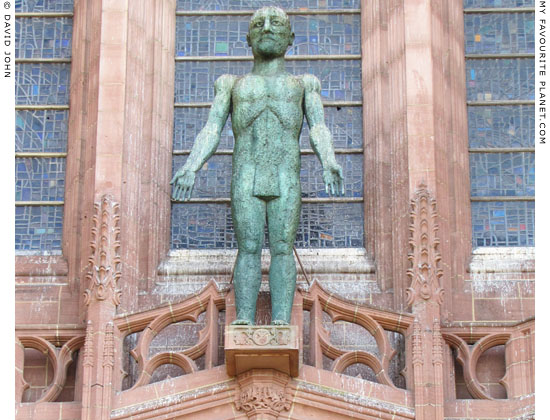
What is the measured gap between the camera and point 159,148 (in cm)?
2091

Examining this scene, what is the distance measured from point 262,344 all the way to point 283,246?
1021 mm

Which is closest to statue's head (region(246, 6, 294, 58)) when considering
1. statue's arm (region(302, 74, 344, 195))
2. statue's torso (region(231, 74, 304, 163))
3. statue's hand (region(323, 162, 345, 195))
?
statue's torso (region(231, 74, 304, 163))

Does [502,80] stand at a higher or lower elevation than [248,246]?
higher

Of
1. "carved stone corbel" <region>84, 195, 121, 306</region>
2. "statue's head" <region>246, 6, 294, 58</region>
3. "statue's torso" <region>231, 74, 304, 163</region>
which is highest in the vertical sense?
"statue's head" <region>246, 6, 294, 58</region>

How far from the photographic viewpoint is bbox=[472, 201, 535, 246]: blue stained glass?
20688mm

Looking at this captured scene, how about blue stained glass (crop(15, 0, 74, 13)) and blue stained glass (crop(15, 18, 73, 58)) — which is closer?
blue stained glass (crop(15, 18, 73, 58))

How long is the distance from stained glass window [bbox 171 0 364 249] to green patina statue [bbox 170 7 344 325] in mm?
1658

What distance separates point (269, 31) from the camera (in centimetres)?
1936

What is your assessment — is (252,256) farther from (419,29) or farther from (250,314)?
(419,29)

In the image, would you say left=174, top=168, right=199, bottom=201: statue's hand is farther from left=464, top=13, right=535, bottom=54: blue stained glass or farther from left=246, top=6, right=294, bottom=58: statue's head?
left=464, top=13, right=535, bottom=54: blue stained glass

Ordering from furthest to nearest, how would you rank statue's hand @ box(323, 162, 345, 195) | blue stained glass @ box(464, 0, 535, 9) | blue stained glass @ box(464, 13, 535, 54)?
blue stained glass @ box(464, 0, 535, 9) < blue stained glass @ box(464, 13, 535, 54) < statue's hand @ box(323, 162, 345, 195)

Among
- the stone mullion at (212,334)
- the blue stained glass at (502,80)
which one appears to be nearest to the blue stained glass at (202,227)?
the stone mullion at (212,334)

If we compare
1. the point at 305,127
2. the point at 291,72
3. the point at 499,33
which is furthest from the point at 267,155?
the point at 499,33

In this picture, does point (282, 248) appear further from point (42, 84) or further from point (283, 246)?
point (42, 84)
